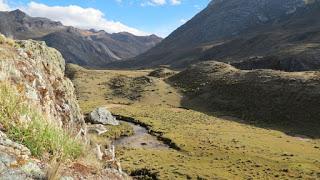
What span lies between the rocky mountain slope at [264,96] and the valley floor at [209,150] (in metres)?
7.75

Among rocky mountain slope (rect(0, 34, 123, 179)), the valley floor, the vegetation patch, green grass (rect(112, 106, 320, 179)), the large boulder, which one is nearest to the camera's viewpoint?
rocky mountain slope (rect(0, 34, 123, 179))

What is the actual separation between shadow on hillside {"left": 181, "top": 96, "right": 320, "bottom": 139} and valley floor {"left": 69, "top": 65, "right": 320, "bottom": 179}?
3.01m

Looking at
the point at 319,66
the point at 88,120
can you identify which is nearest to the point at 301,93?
the point at 88,120

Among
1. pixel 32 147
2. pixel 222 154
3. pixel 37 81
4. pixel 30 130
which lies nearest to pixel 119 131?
pixel 222 154

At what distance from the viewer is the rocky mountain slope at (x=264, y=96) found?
328 feet

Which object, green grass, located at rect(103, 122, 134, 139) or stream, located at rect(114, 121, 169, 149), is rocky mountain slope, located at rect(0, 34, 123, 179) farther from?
green grass, located at rect(103, 122, 134, 139)

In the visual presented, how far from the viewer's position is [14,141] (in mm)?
9961

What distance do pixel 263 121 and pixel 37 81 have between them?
89.5m

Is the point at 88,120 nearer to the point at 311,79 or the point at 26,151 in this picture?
the point at 311,79

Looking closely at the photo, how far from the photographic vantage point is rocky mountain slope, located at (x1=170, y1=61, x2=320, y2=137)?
10012cm

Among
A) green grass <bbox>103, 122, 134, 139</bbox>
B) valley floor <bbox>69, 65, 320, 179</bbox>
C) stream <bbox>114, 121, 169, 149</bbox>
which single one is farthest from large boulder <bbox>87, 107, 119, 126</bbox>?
valley floor <bbox>69, 65, 320, 179</bbox>

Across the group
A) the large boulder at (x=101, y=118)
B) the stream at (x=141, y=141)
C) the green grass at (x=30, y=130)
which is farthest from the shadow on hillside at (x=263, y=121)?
the green grass at (x=30, y=130)

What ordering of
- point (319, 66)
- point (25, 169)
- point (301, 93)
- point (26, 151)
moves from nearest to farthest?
point (25, 169) < point (26, 151) < point (301, 93) < point (319, 66)

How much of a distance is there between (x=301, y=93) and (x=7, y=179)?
110 metres
